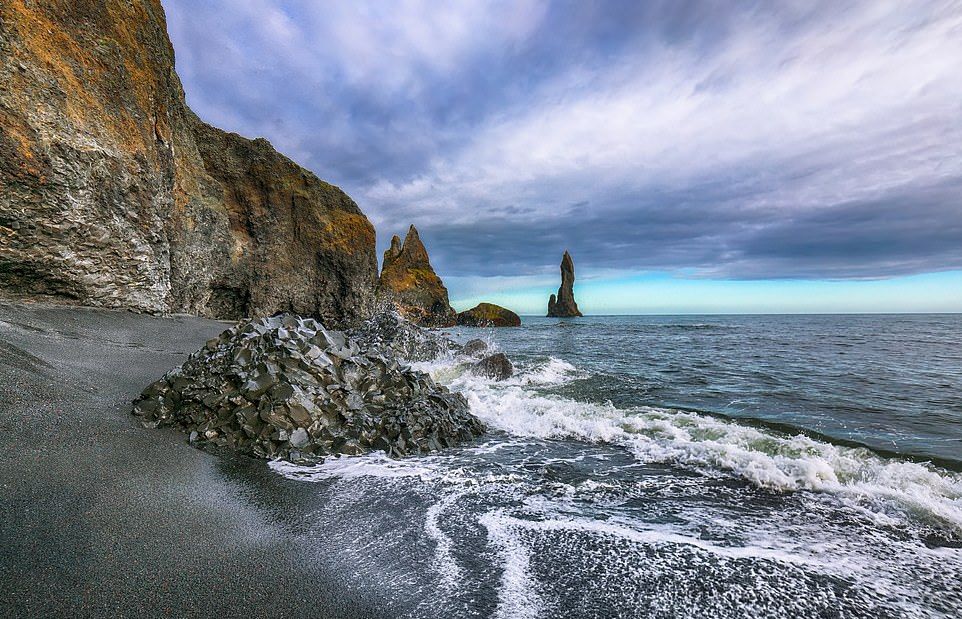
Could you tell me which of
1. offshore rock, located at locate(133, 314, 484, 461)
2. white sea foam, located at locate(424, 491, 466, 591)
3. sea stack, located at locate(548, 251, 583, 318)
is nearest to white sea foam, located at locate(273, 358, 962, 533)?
offshore rock, located at locate(133, 314, 484, 461)

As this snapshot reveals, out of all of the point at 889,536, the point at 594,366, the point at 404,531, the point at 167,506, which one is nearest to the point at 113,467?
the point at 167,506

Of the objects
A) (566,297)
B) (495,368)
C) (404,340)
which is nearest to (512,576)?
(495,368)

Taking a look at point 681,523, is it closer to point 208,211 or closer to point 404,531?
point 404,531

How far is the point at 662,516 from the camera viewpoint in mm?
4375

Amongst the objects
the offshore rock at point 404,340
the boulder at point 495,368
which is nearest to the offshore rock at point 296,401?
the boulder at point 495,368

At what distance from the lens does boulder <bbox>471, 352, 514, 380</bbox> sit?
1441 centimetres

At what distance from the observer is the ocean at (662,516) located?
116 inches

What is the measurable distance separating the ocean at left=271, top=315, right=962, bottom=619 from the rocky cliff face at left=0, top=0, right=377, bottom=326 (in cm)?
1174

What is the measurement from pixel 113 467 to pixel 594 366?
54.6ft

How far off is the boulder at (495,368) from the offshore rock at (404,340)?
5455 millimetres

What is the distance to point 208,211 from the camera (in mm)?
22734

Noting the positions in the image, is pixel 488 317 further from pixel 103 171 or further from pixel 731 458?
pixel 731 458

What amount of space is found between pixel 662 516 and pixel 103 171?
17.3 metres

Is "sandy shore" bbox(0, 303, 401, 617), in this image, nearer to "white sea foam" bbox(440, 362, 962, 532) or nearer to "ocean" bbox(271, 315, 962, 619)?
"ocean" bbox(271, 315, 962, 619)
